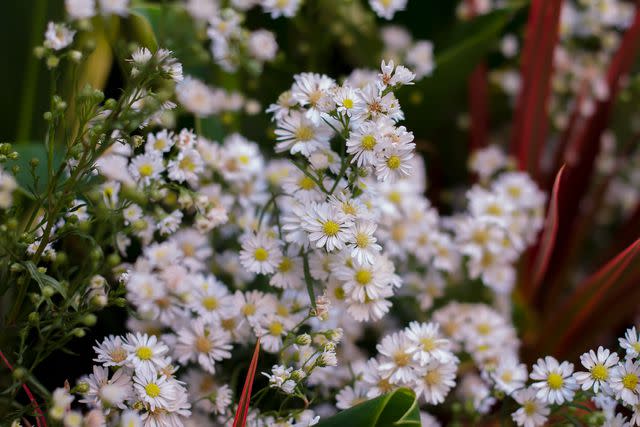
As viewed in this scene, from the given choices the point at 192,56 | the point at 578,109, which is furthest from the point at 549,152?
the point at 192,56

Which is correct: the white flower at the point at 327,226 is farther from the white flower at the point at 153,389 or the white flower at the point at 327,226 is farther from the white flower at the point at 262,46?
the white flower at the point at 262,46

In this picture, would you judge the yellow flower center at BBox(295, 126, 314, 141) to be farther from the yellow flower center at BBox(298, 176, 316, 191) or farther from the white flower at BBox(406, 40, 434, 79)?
the white flower at BBox(406, 40, 434, 79)

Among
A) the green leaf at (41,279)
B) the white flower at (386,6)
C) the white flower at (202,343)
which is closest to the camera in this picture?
the green leaf at (41,279)

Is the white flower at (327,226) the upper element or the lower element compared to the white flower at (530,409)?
upper

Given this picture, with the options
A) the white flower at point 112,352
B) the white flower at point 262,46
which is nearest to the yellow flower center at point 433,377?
the white flower at point 112,352

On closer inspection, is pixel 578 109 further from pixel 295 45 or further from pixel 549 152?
pixel 295 45

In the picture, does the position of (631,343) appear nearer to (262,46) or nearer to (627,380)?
(627,380)

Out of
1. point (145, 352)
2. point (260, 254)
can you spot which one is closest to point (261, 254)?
point (260, 254)
